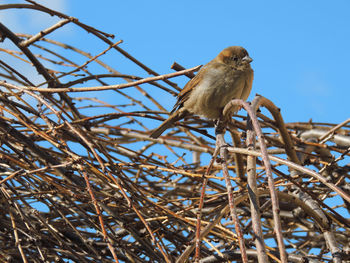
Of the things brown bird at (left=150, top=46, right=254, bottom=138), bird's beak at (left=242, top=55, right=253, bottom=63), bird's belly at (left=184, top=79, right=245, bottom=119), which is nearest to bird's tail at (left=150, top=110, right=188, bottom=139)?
brown bird at (left=150, top=46, right=254, bottom=138)

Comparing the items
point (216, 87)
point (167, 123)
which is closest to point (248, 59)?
point (216, 87)

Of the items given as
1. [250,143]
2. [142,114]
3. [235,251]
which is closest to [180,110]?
[142,114]

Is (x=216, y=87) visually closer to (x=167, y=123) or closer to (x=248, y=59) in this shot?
(x=248, y=59)

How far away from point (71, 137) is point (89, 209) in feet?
1.53

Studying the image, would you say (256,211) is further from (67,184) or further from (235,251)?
(67,184)

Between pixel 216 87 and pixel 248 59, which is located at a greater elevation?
pixel 248 59

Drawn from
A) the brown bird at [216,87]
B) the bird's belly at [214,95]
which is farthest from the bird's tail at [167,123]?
the bird's belly at [214,95]

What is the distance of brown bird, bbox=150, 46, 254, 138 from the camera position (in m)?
3.32

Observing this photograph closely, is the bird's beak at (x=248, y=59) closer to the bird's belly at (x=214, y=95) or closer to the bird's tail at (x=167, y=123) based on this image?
the bird's belly at (x=214, y=95)

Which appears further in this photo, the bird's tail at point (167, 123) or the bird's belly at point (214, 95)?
the bird's tail at point (167, 123)

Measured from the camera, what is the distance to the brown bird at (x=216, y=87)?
3320 mm

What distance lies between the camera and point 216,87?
335 cm

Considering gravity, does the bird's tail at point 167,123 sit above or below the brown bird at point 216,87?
below

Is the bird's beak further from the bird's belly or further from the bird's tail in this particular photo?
the bird's tail
